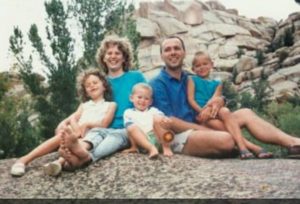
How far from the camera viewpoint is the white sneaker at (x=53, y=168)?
5.16 meters

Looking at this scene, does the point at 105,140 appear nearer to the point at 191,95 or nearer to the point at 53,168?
the point at 53,168

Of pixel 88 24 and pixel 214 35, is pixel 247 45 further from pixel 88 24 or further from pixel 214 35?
pixel 88 24

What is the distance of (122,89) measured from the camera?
19.6 ft

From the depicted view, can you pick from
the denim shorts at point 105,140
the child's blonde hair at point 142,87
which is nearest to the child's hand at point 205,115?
Result: the child's blonde hair at point 142,87

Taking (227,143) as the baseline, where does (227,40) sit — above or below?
above

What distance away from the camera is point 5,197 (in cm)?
509

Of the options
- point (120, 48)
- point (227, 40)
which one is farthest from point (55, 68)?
point (227, 40)

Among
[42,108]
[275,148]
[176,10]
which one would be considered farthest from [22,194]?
[176,10]

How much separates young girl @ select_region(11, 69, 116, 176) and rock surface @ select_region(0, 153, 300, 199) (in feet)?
0.63

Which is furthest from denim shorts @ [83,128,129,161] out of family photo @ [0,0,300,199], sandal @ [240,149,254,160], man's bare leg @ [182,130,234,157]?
sandal @ [240,149,254,160]

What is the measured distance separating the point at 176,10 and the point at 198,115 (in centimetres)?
3984

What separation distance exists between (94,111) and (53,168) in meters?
0.81

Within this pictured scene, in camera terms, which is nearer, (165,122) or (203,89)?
(165,122)

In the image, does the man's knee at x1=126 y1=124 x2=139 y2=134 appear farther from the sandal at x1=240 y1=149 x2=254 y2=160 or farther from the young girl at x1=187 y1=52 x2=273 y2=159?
the sandal at x1=240 y1=149 x2=254 y2=160
